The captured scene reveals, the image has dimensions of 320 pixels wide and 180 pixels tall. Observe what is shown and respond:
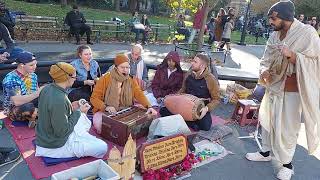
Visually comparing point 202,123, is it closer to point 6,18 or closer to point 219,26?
point 6,18

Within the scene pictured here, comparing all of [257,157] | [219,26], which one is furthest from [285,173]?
[219,26]

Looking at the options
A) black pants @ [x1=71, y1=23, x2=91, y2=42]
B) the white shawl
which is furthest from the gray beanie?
black pants @ [x1=71, y1=23, x2=91, y2=42]

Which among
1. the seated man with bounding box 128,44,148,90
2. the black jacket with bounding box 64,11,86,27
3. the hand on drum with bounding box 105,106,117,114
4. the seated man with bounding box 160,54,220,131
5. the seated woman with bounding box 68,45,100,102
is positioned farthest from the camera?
the black jacket with bounding box 64,11,86,27

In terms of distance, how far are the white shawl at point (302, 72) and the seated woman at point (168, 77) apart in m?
2.22

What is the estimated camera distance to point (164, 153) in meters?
4.11

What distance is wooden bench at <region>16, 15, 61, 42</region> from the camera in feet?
39.6

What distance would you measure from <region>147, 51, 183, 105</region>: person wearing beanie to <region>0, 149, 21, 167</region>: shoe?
9.72ft

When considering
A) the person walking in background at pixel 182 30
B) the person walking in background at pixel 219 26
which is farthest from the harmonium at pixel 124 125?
the person walking in background at pixel 182 30

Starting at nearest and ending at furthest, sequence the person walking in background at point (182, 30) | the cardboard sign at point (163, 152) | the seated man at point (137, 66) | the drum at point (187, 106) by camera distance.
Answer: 1. the cardboard sign at point (163, 152)
2. the drum at point (187, 106)
3. the seated man at point (137, 66)
4. the person walking in background at point (182, 30)

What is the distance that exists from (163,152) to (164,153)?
0.8 inches

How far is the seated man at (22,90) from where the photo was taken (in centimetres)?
491

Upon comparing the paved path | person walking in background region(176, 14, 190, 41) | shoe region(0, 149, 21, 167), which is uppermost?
person walking in background region(176, 14, 190, 41)

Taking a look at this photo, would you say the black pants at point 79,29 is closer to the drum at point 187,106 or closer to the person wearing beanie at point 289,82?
the drum at point 187,106

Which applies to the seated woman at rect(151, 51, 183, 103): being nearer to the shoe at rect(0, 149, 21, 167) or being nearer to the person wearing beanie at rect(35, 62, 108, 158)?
the person wearing beanie at rect(35, 62, 108, 158)
